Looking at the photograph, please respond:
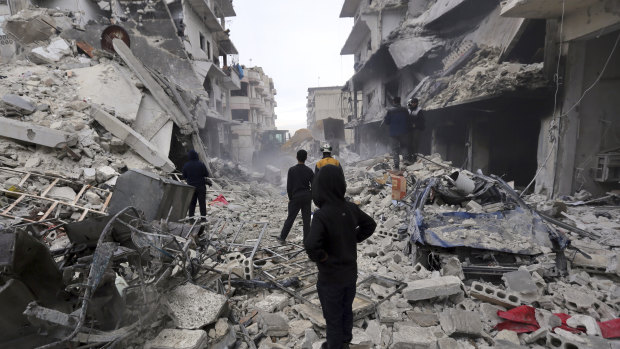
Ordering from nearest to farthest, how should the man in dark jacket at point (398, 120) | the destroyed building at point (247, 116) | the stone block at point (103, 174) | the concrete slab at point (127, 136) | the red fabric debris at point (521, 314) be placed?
1. the red fabric debris at point (521, 314)
2. the stone block at point (103, 174)
3. the concrete slab at point (127, 136)
4. the man in dark jacket at point (398, 120)
5. the destroyed building at point (247, 116)

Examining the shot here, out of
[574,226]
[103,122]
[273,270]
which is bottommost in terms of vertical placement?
[273,270]

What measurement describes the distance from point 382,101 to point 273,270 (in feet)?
48.1

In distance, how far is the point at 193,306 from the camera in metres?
2.78

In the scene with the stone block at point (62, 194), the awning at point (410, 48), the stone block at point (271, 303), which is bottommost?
the stone block at point (271, 303)

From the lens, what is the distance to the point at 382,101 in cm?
1689

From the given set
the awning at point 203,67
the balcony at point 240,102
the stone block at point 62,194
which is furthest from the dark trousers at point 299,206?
the balcony at point 240,102

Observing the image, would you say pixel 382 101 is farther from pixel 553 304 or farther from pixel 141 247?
pixel 141 247

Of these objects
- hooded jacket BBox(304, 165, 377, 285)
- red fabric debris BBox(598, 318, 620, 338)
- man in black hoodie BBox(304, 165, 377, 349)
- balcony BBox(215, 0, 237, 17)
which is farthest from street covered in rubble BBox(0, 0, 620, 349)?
balcony BBox(215, 0, 237, 17)

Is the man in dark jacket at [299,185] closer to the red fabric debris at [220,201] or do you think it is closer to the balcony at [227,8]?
the red fabric debris at [220,201]

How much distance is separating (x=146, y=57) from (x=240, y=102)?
20.4 metres

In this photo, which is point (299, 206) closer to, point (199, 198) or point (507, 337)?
point (199, 198)

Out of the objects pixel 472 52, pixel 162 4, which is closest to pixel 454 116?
pixel 472 52

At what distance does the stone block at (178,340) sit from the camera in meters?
2.35

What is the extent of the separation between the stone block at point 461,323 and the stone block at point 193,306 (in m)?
2.16
